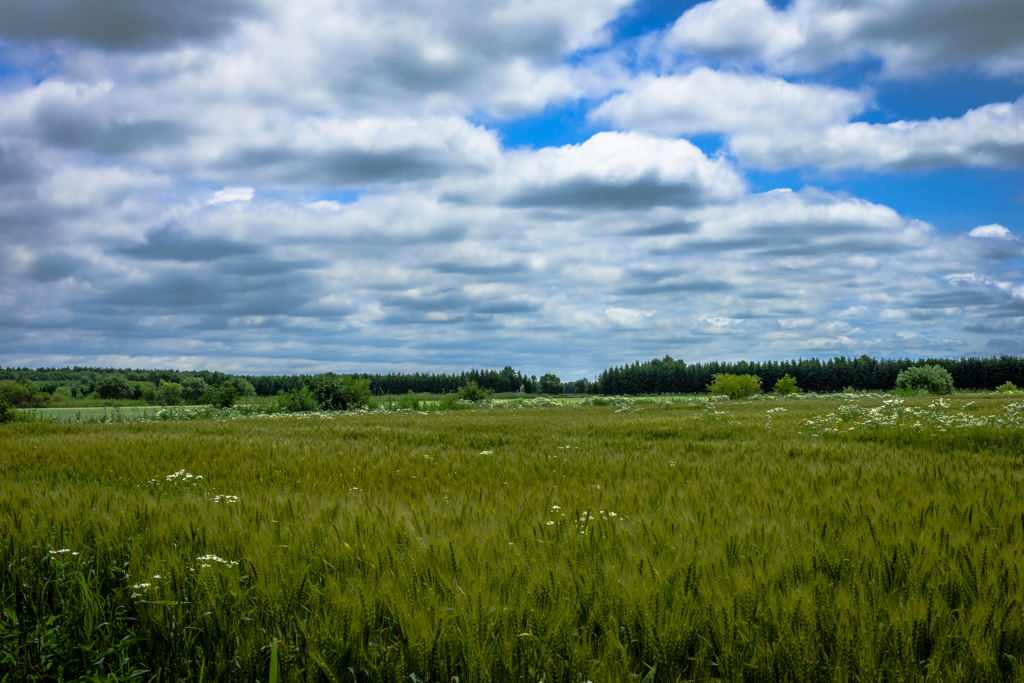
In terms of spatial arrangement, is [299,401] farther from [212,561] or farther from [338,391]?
[212,561]

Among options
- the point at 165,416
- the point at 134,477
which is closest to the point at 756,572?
the point at 134,477

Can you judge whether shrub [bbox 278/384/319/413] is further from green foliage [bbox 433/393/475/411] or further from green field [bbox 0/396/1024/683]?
green field [bbox 0/396/1024/683]

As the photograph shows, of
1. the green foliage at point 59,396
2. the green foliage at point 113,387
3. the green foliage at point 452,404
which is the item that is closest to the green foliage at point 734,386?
the green foliage at point 452,404

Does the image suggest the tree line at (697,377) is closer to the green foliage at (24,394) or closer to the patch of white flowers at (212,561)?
the green foliage at (24,394)

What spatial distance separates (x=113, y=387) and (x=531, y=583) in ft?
291

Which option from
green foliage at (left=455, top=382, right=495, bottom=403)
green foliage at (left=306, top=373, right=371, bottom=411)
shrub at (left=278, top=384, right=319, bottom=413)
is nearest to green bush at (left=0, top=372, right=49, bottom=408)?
shrub at (left=278, top=384, right=319, bottom=413)

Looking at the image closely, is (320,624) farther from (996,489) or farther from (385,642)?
(996,489)

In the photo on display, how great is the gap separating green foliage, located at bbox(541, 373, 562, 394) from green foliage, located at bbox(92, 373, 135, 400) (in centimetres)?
8319

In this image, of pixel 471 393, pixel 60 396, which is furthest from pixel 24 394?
pixel 471 393

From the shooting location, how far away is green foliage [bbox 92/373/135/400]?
72.5 m

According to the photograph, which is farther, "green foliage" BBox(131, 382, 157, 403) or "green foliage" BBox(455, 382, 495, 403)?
"green foliage" BBox(131, 382, 157, 403)

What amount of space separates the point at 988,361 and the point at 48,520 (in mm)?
162707

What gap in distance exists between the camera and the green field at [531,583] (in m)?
2.21

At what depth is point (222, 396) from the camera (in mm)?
38562
